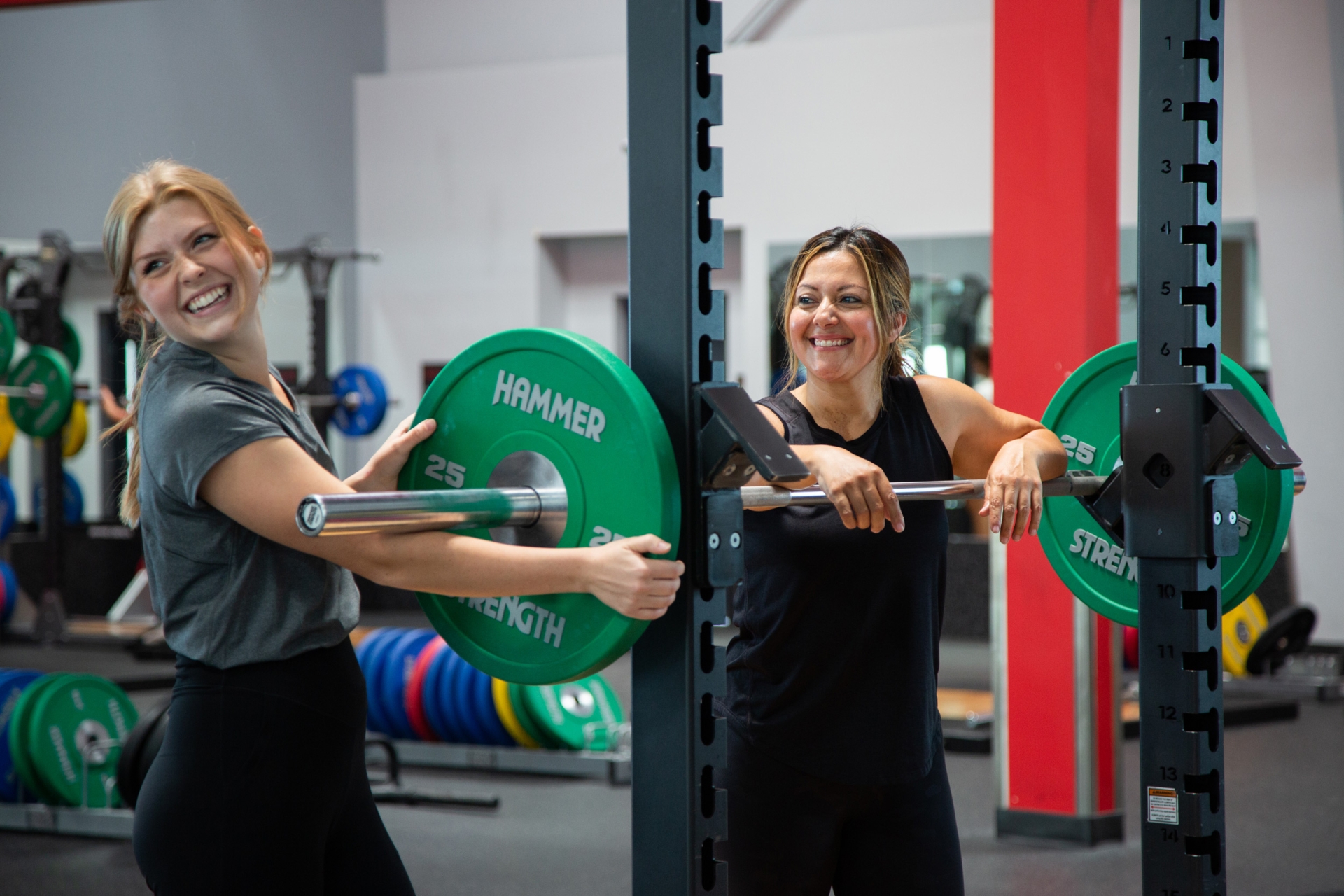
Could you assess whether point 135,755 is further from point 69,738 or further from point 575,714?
point 575,714

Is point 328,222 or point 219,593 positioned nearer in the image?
point 219,593

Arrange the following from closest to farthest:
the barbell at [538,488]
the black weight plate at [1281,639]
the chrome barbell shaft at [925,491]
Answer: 1. the barbell at [538,488]
2. the chrome barbell shaft at [925,491]
3. the black weight plate at [1281,639]

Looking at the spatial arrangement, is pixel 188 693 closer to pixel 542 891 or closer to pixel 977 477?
pixel 977 477

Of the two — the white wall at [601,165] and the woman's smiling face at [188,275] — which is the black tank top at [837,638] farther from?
the white wall at [601,165]

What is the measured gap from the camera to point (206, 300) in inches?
54.3

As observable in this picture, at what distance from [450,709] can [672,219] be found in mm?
3982

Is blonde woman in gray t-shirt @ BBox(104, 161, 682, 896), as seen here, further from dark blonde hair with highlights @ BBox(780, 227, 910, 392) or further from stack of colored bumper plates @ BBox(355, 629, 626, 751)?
stack of colored bumper plates @ BBox(355, 629, 626, 751)

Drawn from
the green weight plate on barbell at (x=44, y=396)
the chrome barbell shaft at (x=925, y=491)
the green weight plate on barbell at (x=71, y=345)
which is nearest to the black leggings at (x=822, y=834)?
the chrome barbell shaft at (x=925, y=491)

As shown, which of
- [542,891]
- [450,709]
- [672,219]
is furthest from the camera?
[450,709]

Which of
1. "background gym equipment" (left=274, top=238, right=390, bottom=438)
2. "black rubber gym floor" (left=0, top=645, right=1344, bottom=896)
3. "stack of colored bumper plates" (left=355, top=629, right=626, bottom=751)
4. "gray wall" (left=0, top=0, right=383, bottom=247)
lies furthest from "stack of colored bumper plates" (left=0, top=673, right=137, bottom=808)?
"gray wall" (left=0, top=0, right=383, bottom=247)

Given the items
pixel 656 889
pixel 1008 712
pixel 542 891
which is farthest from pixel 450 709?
pixel 656 889

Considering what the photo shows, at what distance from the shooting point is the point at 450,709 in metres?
4.85

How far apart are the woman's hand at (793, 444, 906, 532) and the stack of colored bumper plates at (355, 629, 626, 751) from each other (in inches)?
138

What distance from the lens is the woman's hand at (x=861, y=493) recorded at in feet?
4.35
